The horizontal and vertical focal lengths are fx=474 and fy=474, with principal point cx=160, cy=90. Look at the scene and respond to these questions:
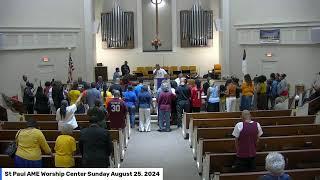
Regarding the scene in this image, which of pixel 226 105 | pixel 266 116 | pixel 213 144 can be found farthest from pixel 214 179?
pixel 226 105

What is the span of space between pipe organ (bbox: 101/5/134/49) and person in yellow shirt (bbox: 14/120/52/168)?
1651 cm

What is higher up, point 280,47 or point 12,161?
point 280,47

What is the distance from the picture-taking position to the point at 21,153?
797 cm

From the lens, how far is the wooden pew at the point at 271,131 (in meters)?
10.9

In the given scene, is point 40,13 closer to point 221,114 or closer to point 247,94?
point 247,94

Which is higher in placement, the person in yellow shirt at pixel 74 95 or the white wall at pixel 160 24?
the white wall at pixel 160 24

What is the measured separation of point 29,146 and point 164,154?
4552 mm

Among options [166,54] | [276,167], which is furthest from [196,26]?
[276,167]

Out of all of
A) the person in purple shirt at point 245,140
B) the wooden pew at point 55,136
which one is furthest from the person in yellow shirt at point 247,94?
the person in purple shirt at point 245,140

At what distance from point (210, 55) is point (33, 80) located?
392 inches

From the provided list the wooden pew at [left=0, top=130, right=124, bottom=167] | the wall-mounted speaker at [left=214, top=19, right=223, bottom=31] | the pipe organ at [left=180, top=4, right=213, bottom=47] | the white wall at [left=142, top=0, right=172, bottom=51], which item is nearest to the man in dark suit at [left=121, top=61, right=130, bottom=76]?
the white wall at [left=142, top=0, right=172, bottom=51]

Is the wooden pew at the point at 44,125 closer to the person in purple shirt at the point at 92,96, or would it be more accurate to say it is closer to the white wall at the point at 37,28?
the person in purple shirt at the point at 92,96

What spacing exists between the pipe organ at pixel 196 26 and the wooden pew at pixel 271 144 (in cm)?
1495

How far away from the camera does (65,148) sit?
316 inches
